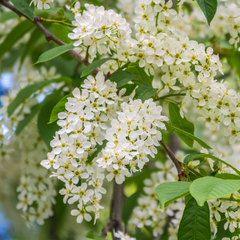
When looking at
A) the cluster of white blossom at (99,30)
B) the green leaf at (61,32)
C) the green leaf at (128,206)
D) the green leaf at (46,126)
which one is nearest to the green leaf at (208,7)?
the cluster of white blossom at (99,30)

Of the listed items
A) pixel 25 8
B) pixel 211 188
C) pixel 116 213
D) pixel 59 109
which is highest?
pixel 25 8

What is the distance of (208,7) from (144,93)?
1.07ft


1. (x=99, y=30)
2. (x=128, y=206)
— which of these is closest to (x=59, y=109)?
(x=99, y=30)

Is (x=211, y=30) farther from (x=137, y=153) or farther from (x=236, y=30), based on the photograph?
(x=137, y=153)

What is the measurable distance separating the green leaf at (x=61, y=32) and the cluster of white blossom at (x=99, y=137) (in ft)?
1.03

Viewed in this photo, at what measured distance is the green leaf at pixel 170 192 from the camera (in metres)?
0.77

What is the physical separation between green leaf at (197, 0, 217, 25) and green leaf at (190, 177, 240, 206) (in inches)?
19.5

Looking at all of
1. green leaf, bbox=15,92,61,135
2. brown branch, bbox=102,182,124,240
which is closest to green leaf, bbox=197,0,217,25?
green leaf, bbox=15,92,61,135

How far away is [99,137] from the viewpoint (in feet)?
3.13

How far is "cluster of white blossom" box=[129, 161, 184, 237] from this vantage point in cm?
148

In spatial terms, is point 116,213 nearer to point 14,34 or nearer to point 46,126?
point 46,126

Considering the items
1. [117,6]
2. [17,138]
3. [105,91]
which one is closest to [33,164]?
[17,138]

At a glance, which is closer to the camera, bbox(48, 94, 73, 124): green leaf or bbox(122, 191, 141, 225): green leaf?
bbox(48, 94, 73, 124): green leaf

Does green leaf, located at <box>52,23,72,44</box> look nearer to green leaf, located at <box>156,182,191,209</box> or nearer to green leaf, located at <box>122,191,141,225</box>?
green leaf, located at <box>156,182,191,209</box>
